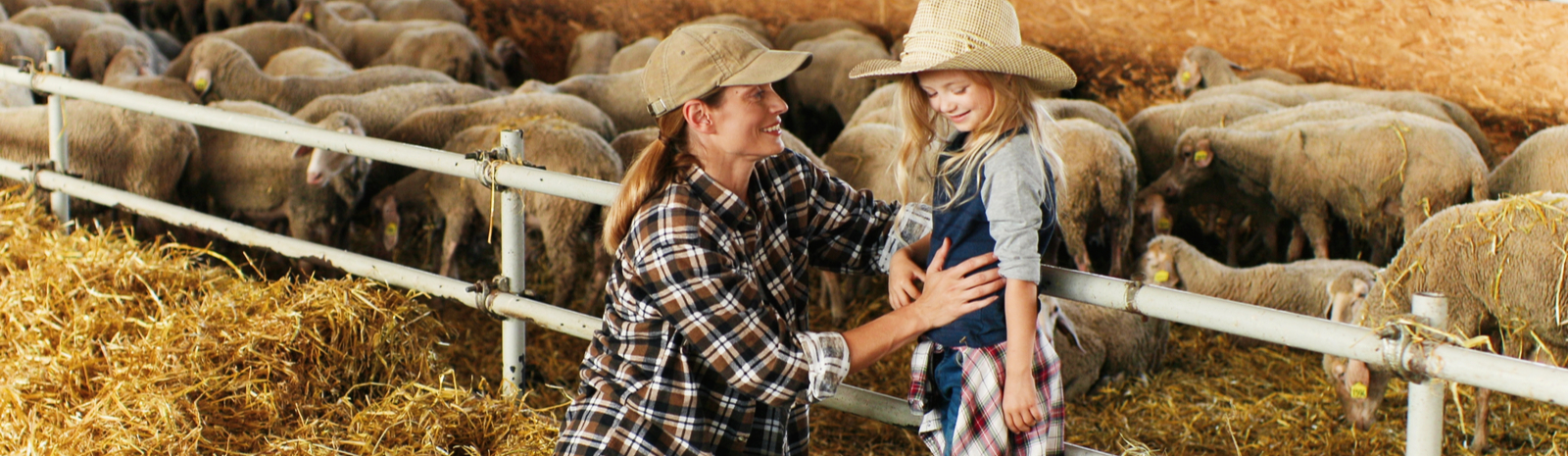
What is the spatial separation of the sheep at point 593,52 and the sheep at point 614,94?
10.3ft

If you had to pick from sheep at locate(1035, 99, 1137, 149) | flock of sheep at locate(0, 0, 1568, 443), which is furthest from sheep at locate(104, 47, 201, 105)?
sheep at locate(1035, 99, 1137, 149)

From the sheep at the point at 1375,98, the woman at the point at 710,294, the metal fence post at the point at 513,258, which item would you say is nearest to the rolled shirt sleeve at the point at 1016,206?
the woman at the point at 710,294

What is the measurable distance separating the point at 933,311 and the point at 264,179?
16.6 ft

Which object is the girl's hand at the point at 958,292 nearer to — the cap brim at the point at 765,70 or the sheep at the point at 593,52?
the cap brim at the point at 765,70

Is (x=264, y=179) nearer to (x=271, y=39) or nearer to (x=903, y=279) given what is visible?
(x=903, y=279)

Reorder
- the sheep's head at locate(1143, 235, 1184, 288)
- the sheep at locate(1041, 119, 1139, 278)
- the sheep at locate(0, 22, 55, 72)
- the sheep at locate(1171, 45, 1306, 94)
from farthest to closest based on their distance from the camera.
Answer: the sheep at locate(0, 22, 55, 72) < the sheep at locate(1171, 45, 1306, 94) < the sheep at locate(1041, 119, 1139, 278) < the sheep's head at locate(1143, 235, 1184, 288)

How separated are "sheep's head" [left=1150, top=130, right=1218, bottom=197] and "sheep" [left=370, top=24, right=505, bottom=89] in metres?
6.35

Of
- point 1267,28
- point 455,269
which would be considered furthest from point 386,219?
point 1267,28

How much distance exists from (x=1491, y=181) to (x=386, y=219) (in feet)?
17.8

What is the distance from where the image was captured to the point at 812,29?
11875 mm

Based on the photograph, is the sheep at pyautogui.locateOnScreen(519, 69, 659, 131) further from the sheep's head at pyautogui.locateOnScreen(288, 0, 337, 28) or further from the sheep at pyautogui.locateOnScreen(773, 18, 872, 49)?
the sheep's head at pyautogui.locateOnScreen(288, 0, 337, 28)

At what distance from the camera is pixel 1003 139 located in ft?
7.32

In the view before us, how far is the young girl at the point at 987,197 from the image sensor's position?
2.19m

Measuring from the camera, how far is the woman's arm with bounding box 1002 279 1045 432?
7.16 ft
